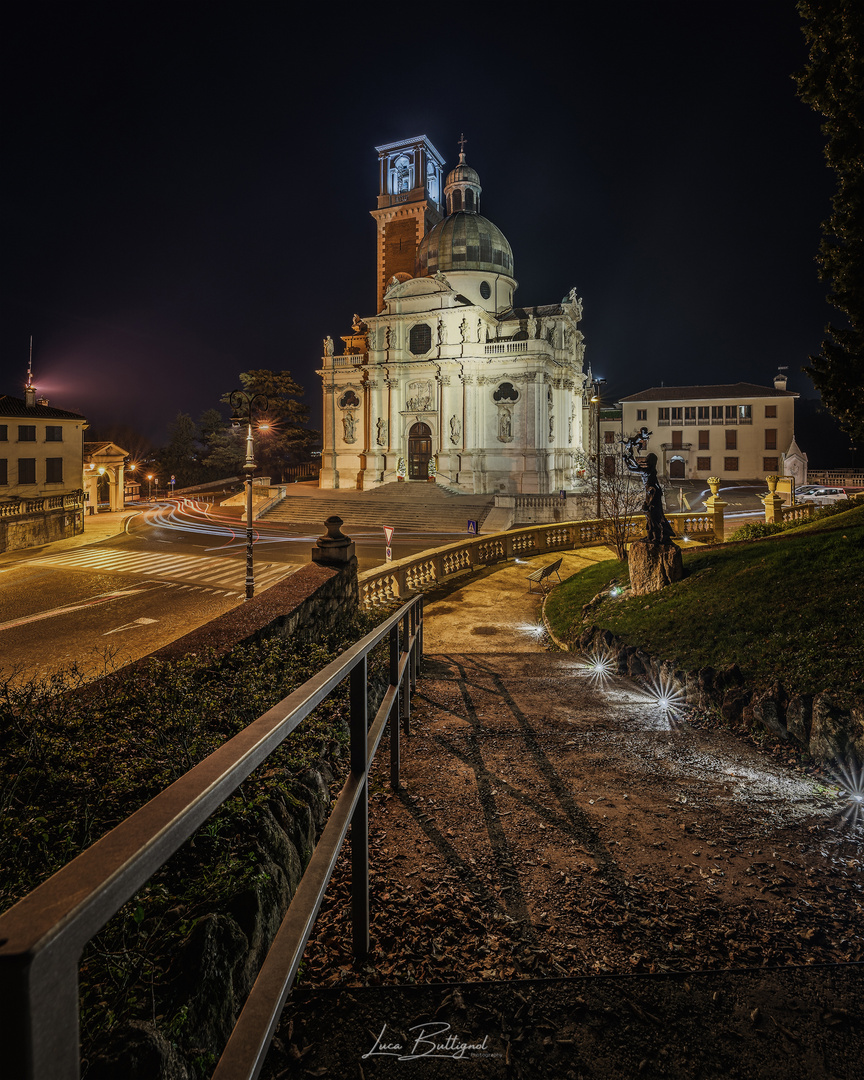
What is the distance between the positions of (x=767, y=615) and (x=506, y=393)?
4468cm

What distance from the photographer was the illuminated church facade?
163 feet

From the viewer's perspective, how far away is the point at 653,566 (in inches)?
493

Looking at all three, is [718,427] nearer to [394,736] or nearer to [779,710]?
[779,710]

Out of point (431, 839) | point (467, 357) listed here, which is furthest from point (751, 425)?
point (431, 839)

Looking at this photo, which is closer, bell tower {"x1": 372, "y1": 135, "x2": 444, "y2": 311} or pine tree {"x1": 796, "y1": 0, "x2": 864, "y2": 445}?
pine tree {"x1": 796, "y1": 0, "x2": 864, "y2": 445}

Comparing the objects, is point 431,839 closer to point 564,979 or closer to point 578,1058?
point 564,979

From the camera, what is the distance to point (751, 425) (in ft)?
209

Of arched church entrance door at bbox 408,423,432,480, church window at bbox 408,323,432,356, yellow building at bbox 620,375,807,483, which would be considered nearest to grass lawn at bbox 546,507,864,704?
arched church entrance door at bbox 408,423,432,480

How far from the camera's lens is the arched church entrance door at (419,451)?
53.1m

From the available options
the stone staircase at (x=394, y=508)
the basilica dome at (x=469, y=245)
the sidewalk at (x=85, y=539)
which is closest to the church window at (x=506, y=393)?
the stone staircase at (x=394, y=508)

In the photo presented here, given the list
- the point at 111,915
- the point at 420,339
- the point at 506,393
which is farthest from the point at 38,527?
the point at 506,393

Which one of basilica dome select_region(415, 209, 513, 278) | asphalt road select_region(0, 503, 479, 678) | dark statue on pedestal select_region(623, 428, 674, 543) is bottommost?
asphalt road select_region(0, 503, 479, 678)

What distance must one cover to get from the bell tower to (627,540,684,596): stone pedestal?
59.7 meters

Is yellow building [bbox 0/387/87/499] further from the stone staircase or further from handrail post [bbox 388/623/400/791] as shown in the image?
handrail post [bbox 388/623/400/791]
